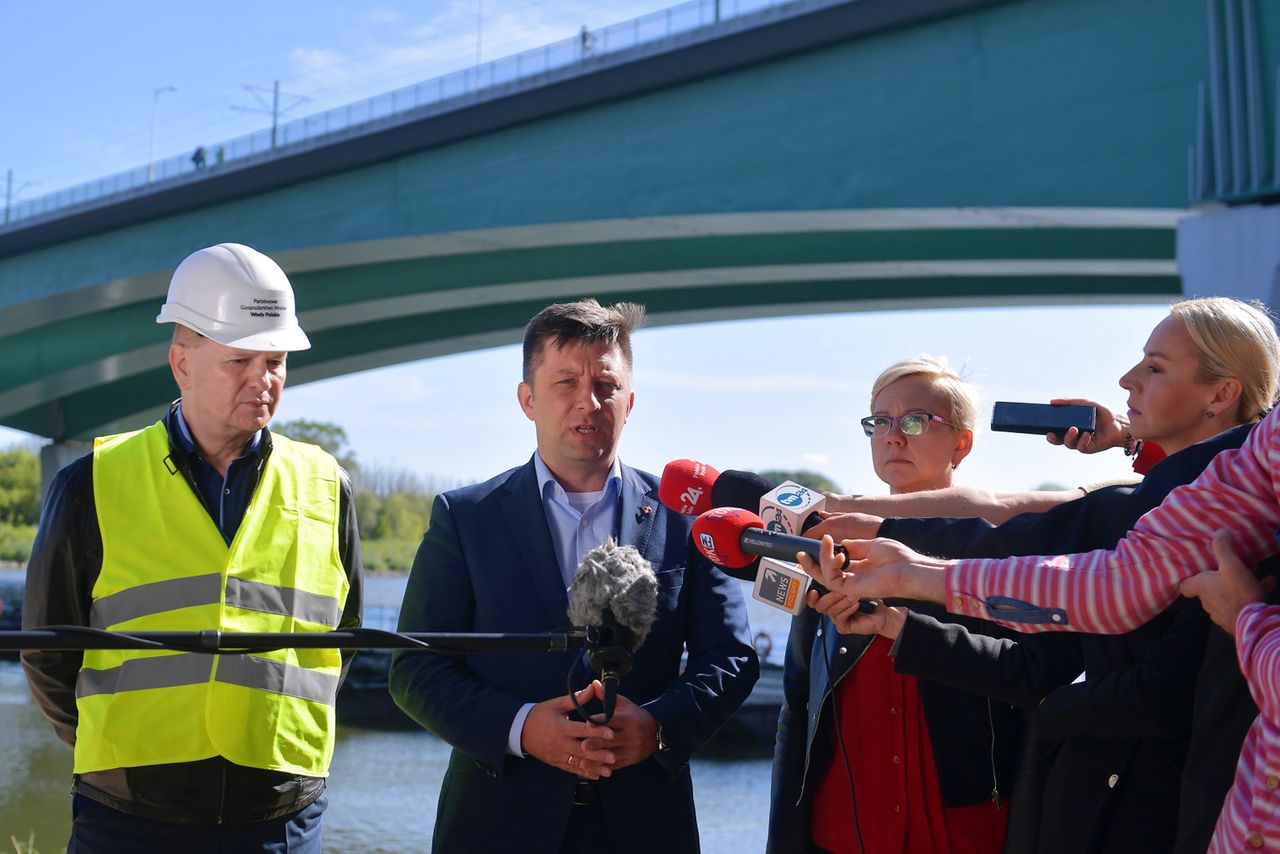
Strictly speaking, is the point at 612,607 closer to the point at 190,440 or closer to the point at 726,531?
the point at 726,531

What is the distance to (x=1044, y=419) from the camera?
346cm

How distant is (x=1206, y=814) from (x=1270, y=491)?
1.96 feet

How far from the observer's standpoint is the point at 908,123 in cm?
1199

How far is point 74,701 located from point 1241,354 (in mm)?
2928

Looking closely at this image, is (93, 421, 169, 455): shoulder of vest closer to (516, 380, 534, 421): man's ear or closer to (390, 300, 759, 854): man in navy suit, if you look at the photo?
(390, 300, 759, 854): man in navy suit

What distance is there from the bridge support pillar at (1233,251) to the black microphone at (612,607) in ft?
30.3

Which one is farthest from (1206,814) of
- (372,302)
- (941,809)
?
(372,302)

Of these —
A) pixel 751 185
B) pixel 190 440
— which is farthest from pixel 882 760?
pixel 751 185

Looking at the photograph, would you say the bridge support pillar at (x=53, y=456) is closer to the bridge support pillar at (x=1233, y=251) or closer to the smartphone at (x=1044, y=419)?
the bridge support pillar at (x=1233, y=251)

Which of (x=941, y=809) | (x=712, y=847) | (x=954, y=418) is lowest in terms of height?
(x=712, y=847)

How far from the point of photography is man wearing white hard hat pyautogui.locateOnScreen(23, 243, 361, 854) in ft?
9.66

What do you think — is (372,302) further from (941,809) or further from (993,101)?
(941,809)

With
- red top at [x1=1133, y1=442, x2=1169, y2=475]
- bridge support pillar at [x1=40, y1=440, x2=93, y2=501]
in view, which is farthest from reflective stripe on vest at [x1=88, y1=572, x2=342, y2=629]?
bridge support pillar at [x1=40, y1=440, x2=93, y2=501]

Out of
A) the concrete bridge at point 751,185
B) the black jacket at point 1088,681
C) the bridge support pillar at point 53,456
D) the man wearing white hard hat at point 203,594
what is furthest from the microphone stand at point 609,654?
the bridge support pillar at point 53,456
